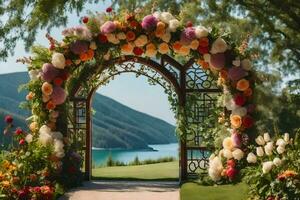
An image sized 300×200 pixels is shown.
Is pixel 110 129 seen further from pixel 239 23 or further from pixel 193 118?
pixel 193 118

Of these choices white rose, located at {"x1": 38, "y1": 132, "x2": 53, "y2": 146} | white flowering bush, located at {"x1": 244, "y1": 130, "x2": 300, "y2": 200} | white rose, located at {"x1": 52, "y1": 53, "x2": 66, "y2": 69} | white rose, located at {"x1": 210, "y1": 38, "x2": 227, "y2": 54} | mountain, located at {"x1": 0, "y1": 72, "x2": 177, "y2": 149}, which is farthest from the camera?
mountain, located at {"x1": 0, "y1": 72, "x2": 177, "y2": 149}

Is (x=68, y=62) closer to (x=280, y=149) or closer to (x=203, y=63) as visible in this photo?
(x=203, y=63)

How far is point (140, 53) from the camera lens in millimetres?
9703

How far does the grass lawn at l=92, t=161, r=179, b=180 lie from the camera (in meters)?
12.3

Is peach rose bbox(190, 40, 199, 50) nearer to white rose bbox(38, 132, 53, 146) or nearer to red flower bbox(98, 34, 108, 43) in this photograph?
red flower bbox(98, 34, 108, 43)

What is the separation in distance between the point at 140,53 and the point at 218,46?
1295 millimetres

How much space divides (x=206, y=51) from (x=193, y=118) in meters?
2.25

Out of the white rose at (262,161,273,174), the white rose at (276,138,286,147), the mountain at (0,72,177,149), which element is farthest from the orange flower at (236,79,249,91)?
the mountain at (0,72,177,149)

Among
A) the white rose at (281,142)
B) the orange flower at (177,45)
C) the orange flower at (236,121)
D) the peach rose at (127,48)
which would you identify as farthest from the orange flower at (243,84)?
the white rose at (281,142)

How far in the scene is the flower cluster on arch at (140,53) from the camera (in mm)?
9492

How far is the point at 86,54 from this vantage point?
9633 mm

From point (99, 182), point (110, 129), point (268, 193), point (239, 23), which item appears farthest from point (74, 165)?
point (110, 129)

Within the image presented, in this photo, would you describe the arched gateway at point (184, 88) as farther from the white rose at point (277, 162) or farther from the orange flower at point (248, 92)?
the white rose at point (277, 162)

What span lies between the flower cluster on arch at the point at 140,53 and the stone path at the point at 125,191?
0.82m
